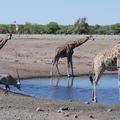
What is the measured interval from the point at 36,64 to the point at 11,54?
18.2 feet

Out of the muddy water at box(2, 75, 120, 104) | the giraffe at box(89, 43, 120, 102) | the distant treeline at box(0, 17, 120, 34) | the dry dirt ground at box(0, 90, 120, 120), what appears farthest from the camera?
the distant treeline at box(0, 17, 120, 34)

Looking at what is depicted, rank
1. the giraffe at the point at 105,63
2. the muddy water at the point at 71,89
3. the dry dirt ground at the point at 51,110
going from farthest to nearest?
the muddy water at the point at 71,89 → the giraffe at the point at 105,63 → the dry dirt ground at the point at 51,110

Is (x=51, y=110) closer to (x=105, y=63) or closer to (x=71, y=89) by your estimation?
(x=105, y=63)

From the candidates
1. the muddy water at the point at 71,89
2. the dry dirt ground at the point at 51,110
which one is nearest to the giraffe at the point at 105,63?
the muddy water at the point at 71,89

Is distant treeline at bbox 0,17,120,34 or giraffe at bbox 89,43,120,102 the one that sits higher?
giraffe at bbox 89,43,120,102

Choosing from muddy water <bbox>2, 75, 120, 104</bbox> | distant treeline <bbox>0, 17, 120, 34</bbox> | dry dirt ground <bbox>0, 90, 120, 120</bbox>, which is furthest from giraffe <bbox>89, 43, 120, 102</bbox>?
distant treeline <bbox>0, 17, 120, 34</bbox>

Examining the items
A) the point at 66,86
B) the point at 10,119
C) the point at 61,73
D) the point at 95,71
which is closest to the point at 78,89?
the point at 66,86

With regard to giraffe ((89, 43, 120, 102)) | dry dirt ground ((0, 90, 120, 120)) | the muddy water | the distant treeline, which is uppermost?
giraffe ((89, 43, 120, 102))

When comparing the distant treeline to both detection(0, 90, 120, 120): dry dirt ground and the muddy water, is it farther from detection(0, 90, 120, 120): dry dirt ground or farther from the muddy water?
detection(0, 90, 120, 120): dry dirt ground

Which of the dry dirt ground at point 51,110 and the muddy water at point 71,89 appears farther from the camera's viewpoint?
the muddy water at point 71,89

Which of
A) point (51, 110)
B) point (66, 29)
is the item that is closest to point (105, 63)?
point (51, 110)

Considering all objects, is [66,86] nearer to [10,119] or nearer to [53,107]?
[53,107]

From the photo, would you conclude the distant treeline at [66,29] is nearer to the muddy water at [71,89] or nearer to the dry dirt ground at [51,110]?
the muddy water at [71,89]

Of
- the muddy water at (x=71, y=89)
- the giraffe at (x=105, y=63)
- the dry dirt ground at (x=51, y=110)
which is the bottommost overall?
the muddy water at (x=71, y=89)
